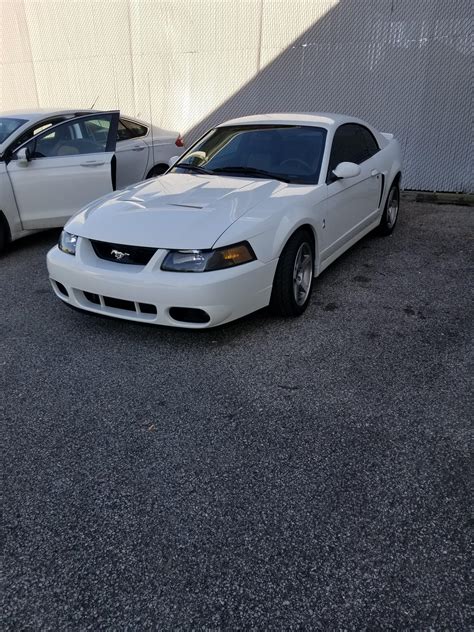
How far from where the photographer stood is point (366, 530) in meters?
2.16

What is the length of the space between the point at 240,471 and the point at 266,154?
118 inches

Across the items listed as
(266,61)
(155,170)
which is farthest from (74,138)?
(266,61)

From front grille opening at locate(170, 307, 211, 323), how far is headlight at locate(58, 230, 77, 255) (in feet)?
3.03

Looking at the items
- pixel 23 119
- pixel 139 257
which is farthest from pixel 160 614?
pixel 23 119

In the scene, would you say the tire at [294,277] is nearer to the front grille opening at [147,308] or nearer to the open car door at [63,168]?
the front grille opening at [147,308]

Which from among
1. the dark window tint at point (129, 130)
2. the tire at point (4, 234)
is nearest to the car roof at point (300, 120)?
the dark window tint at point (129, 130)

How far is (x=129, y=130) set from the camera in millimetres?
6738

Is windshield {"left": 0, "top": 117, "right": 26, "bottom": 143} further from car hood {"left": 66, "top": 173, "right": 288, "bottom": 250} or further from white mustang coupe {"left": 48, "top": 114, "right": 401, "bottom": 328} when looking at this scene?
car hood {"left": 66, "top": 173, "right": 288, "bottom": 250}

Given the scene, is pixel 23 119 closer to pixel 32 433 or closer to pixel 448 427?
pixel 32 433

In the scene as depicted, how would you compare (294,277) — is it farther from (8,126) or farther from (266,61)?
(266,61)

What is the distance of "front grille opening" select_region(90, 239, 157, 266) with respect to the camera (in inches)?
138

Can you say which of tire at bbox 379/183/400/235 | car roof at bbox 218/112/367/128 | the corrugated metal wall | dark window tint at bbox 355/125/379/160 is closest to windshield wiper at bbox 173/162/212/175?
car roof at bbox 218/112/367/128

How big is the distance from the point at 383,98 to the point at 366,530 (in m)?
7.41

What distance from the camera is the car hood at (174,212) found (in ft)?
11.4
